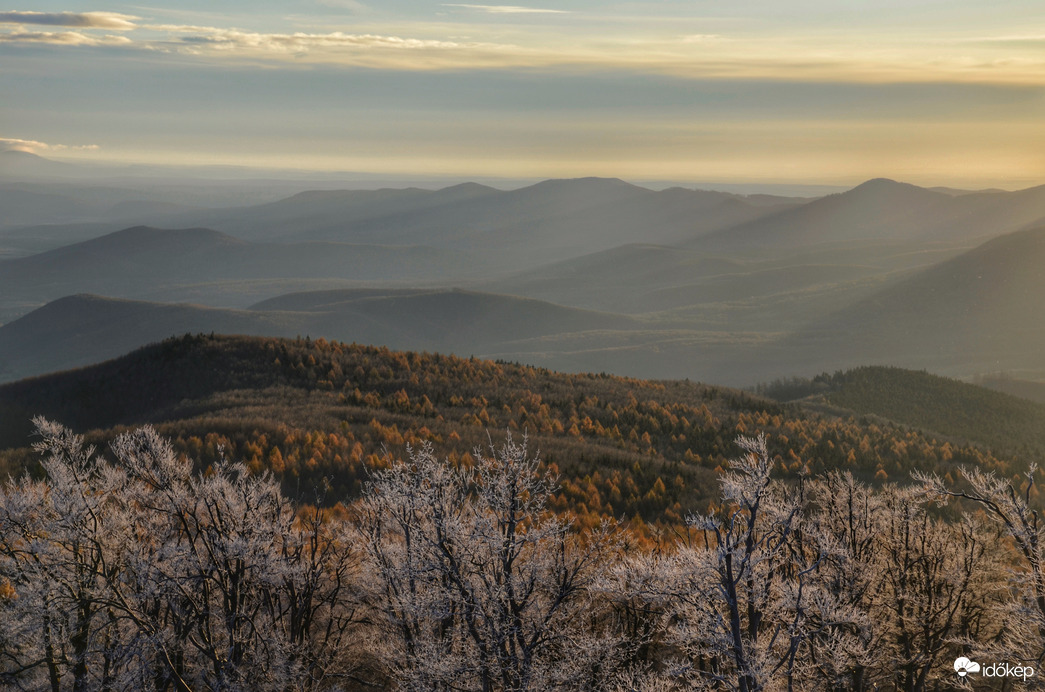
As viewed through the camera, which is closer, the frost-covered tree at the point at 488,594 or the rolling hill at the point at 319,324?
the frost-covered tree at the point at 488,594

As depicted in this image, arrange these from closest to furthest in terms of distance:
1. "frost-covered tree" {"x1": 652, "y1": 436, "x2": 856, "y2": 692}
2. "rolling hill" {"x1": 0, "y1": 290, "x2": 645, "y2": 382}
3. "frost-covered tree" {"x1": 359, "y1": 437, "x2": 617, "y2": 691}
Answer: "frost-covered tree" {"x1": 652, "y1": 436, "x2": 856, "y2": 692} → "frost-covered tree" {"x1": 359, "y1": 437, "x2": 617, "y2": 691} → "rolling hill" {"x1": 0, "y1": 290, "x2": 645, "y2": 382}

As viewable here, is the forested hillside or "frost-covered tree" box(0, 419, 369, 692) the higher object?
"frost-covered tree" box(0, 419, 369, 692)

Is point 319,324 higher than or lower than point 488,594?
lower

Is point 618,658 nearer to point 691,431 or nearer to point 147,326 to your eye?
point 691,431

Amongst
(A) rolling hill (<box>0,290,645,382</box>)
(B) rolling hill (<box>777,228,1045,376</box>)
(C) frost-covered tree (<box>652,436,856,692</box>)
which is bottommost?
(A) rolling hill (<box>0,290,645,382</box>)

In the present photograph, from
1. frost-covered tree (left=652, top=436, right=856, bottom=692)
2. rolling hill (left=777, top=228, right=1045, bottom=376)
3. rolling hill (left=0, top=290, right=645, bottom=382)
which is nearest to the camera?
frost-covered tree (left=652, top=436, right=856, bottom=692)

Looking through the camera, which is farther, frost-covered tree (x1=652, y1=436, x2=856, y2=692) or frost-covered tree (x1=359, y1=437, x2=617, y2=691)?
frost-covered tree (x1=359, y1=437, x2=617, y2=691)

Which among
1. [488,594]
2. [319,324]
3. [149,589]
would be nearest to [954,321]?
[319,324]

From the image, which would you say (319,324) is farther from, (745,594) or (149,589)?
(745,594)

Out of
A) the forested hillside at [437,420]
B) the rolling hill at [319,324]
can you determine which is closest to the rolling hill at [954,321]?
the rolling hill at [319,324]

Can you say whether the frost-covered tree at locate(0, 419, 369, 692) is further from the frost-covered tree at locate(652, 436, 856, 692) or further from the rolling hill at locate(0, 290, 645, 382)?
the rolling hill at locate(0, 290, 645, 382)

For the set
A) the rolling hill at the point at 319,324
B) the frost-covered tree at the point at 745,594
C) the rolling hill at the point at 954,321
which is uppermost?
the frost-covered tree at the point at 745,594

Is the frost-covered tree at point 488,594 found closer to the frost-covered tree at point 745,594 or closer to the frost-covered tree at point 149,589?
the frost-covered tree at point 745,594

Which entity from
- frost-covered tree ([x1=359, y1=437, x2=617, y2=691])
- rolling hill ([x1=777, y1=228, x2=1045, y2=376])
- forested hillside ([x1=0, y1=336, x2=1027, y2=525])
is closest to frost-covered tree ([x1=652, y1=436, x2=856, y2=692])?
frost-covered tree ([x1=359, y1=437, x2=617, y2=691])
